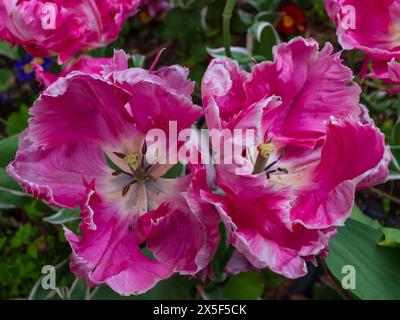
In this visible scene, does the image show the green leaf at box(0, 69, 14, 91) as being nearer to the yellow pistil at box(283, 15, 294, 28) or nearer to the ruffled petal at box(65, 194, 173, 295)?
the yellow pistil at box(283, 15, 294, 28)

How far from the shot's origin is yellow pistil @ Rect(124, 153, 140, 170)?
724 mm

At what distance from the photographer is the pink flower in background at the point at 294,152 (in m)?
0.57

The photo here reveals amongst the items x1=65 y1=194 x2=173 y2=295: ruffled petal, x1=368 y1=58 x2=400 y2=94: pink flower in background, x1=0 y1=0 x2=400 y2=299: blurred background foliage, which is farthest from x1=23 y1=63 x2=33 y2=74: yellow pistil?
x1=368 y1=58 x2=400 y2=94: pink flower in background

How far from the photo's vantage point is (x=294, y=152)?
723 millimetres

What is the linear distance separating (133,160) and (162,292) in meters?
0.34

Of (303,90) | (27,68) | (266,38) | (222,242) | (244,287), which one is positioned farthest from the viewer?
(27,68)

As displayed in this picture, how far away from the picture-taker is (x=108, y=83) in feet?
1.96

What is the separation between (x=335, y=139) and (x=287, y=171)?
0.11 meters

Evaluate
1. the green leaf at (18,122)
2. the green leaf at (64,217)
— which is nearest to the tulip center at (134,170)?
the green leaf at (64,217)

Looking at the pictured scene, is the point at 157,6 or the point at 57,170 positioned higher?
the point at 57,170

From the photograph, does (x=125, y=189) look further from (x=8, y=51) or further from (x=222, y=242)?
(x=8, y=51)

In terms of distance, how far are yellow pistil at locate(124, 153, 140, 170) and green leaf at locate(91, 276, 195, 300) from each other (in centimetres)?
31

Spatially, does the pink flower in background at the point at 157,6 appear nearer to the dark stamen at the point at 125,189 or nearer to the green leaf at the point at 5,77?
the green leaf at the point at 5,77

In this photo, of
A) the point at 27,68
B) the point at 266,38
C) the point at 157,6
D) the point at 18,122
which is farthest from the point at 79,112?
the point at 157,6
